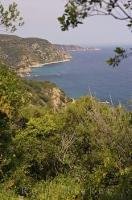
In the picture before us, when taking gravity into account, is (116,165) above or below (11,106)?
below

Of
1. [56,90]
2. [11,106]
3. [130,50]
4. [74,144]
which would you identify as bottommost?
[56,90]

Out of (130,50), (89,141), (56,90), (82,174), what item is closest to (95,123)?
(89,141)

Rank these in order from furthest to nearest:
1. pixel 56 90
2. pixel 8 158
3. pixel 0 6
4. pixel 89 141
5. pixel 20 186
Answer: pixel 56 90
pixel 89 141
pixel 8 158
pixel 20 186
pixel 0 6

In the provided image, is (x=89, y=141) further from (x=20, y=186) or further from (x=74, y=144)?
(x=20, y=186)

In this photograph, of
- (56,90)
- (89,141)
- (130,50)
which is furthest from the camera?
(56,90)

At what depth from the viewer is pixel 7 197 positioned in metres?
23.6

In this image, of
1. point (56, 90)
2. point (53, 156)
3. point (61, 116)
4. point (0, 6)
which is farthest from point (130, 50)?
point (56, 90)

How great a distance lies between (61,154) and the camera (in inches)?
1352

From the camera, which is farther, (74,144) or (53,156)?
(74,144)

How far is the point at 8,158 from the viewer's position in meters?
29.7

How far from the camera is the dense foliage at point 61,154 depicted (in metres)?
24.3

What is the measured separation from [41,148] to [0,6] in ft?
39.7

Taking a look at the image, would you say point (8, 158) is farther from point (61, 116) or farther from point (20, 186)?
point (61, 116)

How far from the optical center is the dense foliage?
24281 mm
